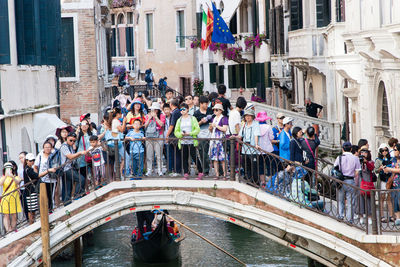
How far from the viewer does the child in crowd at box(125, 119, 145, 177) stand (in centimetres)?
1387

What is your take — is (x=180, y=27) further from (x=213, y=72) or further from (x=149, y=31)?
(x=213, y=72)

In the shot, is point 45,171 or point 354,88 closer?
point 45,171

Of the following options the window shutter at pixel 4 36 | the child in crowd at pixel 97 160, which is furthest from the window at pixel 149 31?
the child in crowd at pixel 97 160

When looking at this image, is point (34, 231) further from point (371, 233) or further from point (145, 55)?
point (145, 55)

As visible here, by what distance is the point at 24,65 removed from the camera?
17.8 meters

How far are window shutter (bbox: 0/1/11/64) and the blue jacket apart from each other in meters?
5.05

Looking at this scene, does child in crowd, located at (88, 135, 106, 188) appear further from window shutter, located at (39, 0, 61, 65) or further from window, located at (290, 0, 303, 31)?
window, located at (290, 0, 303, 31)

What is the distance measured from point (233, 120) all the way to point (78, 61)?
1202 centimetres

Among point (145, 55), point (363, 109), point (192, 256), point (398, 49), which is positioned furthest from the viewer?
point (145, 55)

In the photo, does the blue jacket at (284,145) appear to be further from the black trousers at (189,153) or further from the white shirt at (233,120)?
the black trousers at (189,153)

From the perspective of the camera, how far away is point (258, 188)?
13.5 m

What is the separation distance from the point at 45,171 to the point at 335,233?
4152mm

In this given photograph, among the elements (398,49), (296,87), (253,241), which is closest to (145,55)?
(296,87)

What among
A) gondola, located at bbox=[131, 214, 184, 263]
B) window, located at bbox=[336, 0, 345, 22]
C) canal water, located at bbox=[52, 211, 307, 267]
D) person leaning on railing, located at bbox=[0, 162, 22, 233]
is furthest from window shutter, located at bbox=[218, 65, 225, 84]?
person leaning on railing, located at bbox=[0, 162, 22, 233]
